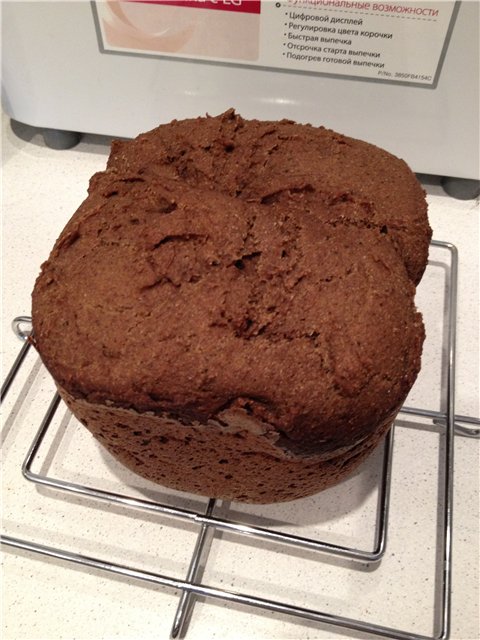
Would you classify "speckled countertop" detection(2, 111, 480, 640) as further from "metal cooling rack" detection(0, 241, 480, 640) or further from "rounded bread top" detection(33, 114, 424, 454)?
"rounded bread top" detection(33, 114, 424, 454)

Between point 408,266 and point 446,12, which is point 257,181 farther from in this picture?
point 446,12

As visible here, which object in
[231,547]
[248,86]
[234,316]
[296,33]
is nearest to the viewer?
[234,316]

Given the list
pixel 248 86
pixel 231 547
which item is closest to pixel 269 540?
pixel 231 547

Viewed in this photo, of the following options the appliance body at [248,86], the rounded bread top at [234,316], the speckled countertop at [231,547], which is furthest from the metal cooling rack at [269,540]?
the appliance body at [248,86]

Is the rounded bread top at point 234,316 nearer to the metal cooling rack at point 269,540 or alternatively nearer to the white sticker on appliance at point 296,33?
the metal cooling rack at point 269,540

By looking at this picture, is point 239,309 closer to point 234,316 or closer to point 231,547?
point 234,316

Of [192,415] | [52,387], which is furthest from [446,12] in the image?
[52,387]
